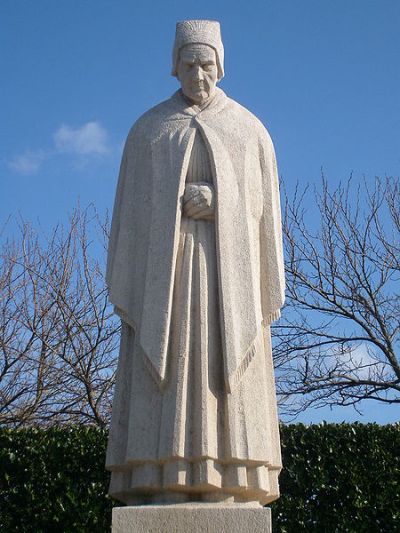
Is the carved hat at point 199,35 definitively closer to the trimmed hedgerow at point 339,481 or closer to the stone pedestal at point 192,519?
the stone pedestal at point 192,519

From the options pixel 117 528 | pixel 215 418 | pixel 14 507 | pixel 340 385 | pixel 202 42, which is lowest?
pixel 117 528

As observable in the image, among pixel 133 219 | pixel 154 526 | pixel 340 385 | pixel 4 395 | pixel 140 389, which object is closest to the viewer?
pixel 154 526

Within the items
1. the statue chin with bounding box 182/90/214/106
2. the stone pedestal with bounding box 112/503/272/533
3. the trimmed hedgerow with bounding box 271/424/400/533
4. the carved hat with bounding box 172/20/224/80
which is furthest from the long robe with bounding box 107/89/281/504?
the trimmed hedgerow with bounding box 271/424/400/533

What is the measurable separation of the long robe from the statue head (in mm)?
914

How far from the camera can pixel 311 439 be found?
972cm

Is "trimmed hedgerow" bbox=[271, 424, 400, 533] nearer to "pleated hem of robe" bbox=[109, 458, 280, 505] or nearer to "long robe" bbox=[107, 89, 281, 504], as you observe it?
"long robe" bbox=[107, 89, 281, 504]

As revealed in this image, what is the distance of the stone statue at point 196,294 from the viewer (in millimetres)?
5238

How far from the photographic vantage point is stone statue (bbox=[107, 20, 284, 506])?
17.2 ft

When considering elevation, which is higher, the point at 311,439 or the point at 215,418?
the point at 311,439

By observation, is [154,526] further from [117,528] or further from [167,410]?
[167,410]

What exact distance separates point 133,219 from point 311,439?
188 inches

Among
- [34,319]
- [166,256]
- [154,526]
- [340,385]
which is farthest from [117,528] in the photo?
[34,319]

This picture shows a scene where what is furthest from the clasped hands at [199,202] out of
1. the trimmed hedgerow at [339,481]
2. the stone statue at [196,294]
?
the trimmed hedgerow at [339,481]

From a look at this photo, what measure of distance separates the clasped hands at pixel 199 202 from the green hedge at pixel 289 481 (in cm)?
463
